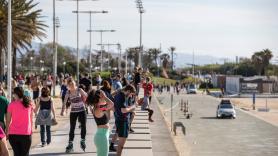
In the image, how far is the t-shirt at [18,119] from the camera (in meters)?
11.2

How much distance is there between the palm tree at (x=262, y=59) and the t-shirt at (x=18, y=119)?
15854 centimetres

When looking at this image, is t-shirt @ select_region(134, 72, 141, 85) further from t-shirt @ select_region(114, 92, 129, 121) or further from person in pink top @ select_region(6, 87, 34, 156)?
person in pink top @ select_region(6, 87, 34, 156)

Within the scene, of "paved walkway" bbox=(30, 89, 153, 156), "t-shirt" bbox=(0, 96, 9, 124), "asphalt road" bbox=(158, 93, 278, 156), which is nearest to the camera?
"t-shirt" bbox=(0, 96, 9, 124)

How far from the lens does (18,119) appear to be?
11172 millimetres

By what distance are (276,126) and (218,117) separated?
28.8ft

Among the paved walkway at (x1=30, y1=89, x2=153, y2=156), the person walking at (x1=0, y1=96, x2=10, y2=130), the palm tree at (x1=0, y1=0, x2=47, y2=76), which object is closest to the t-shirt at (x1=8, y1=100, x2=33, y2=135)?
the person walking at (x1=0, y1=96, x2=10, y2=130)

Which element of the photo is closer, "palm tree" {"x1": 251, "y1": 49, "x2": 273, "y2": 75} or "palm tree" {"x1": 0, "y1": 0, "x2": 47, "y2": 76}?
"palm tree" {"x1": 0, "y1": 0, "x2": 47, "y2": 76}

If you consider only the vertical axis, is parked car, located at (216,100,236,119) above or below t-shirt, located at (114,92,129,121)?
below

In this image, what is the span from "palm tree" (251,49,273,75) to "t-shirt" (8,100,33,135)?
158538mm

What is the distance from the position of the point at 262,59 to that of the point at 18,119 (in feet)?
529

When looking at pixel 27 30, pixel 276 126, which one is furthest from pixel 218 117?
pixel 27 30

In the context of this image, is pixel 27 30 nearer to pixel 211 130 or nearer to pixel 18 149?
pixel 211 130

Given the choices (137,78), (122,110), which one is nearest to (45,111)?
(122,110)

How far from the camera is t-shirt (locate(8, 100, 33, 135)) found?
36.6ft
